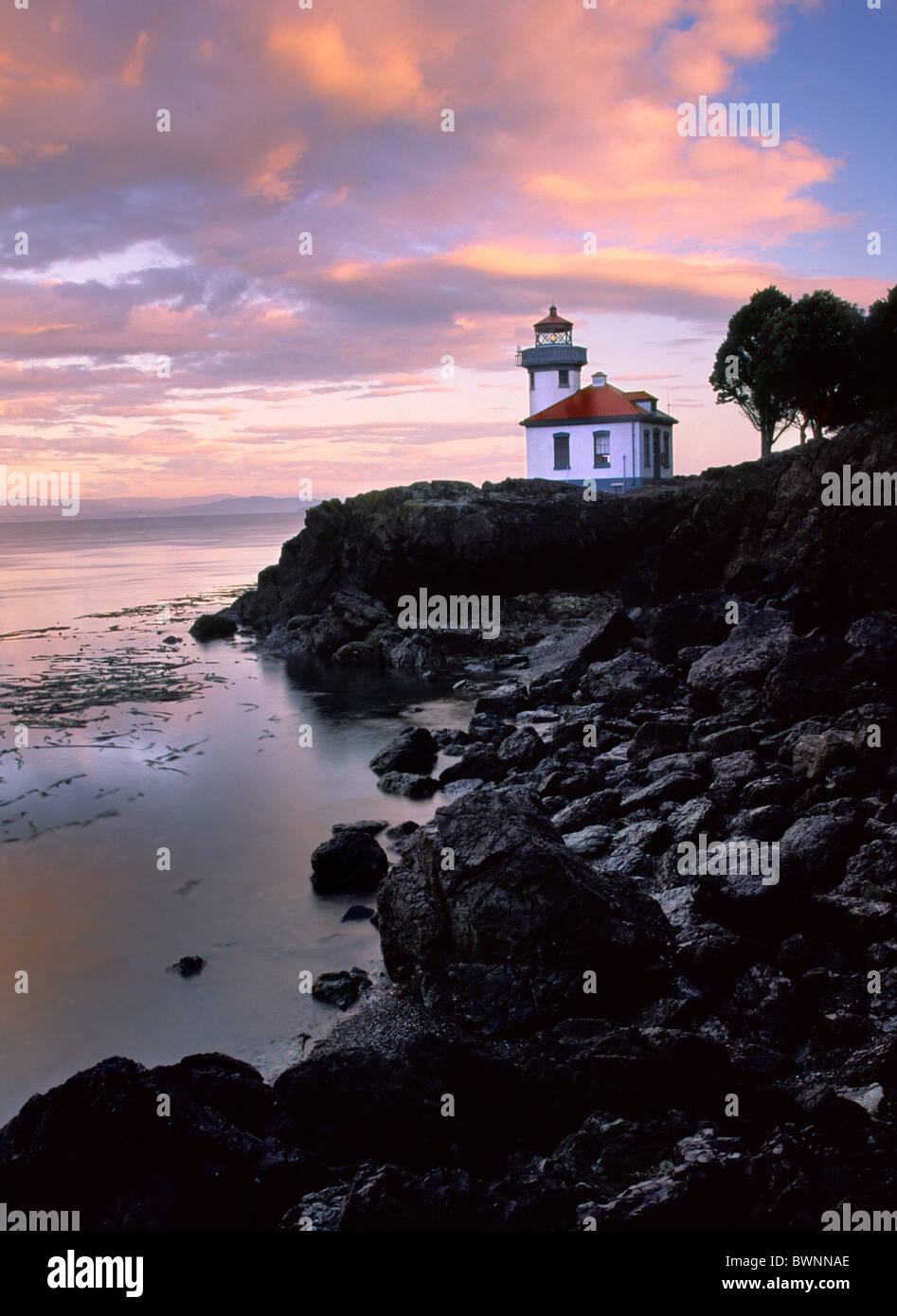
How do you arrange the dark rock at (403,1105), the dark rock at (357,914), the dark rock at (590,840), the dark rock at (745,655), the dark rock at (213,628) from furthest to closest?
the dark rock at (213,628) < the dark rock at (745,655) < the dark rock at (590,840) < the dark rock at (357,914) < the dark rock at (403,1105)

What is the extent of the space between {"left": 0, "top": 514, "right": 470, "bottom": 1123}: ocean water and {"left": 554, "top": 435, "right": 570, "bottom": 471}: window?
95.3 feet

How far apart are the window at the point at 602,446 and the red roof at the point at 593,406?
2.96 ft

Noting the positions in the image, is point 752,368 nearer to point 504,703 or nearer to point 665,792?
point 504,703

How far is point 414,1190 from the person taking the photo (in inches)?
281

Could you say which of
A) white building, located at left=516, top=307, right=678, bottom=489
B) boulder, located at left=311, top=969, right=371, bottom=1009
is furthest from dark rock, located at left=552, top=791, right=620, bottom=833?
white building, located at left=516, top=307, right=678, bottom=489

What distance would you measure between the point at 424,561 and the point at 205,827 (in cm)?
2768

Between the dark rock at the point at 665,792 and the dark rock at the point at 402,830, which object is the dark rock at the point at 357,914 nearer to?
the dark rock at the point at 402,830

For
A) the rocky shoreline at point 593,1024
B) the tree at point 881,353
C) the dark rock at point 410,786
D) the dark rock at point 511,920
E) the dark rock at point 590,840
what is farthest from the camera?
the tree at point 881,353

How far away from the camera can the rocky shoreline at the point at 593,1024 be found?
288 inches

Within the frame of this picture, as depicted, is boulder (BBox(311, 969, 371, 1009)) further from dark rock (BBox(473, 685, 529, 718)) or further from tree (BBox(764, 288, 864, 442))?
tree (BBox(764, 288, 864, 442))

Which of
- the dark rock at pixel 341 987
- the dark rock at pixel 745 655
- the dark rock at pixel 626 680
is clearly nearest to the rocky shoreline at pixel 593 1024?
the dark rock at pixel 341 987

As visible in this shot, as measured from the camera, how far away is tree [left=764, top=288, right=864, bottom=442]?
170 ft

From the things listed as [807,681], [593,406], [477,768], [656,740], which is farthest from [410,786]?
[593,406]

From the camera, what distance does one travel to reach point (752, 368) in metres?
60.1
